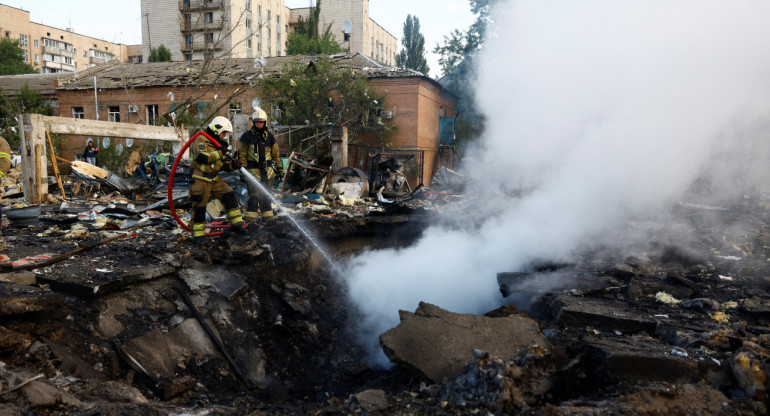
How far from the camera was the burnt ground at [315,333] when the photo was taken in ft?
9.27

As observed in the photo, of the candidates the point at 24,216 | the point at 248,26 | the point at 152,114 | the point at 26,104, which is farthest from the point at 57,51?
the point at 24,216

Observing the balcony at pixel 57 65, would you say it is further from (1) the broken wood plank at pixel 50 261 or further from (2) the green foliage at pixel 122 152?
(1) the broken wood plank at pixel 50 261

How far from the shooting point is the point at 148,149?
17.7 meters

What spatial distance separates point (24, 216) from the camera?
7.25 m

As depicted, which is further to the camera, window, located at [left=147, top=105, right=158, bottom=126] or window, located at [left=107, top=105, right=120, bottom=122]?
window, located at [left=107, top=105, right=120, bottom=122]

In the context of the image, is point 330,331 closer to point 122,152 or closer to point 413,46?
point 122,152

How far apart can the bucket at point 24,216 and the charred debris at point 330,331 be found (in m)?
0.03

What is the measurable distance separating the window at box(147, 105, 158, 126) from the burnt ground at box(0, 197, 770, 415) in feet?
54.7

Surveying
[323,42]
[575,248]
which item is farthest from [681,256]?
[323,42]

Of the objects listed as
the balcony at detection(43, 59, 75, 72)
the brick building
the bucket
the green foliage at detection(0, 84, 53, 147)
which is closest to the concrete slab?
the bucket

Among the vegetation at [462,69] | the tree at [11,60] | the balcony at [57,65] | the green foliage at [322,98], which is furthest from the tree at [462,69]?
the balcony at [57,65]

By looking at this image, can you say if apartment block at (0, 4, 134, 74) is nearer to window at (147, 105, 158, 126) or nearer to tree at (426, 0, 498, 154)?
window at (147, 105, 158, 126)

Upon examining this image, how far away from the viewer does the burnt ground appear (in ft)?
9.27

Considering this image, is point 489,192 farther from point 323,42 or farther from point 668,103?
point 323,42
